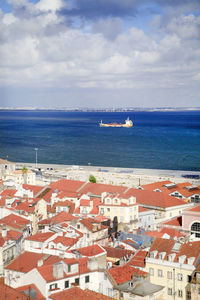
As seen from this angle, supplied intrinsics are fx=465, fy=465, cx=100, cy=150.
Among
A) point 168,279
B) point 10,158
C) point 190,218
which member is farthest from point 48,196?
point 10,158

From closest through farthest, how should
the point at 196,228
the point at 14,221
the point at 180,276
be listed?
the point at 180,276 → the point at 14,221 → the point at 196,228

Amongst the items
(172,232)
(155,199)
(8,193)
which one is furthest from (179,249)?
(8,193)

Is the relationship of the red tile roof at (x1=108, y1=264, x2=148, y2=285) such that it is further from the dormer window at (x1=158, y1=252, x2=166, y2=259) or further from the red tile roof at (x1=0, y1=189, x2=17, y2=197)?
the red tile roof at (x1=0, y1=189, x2=17, y2=197)

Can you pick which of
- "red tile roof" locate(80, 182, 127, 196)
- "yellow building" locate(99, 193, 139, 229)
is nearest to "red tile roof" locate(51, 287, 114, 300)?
"yellow building" locate(99, 193, 139, 229)

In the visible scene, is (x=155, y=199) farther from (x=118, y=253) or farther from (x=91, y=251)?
(x=91, y=251)

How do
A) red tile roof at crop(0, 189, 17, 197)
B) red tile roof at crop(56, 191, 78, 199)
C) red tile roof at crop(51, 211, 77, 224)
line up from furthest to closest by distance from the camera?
red tile roof at crop(56, 191, 78, 199), red tile roof at crop(0, 189, 17, 197), red tile roof at crop(51, 211, 77, 224)
